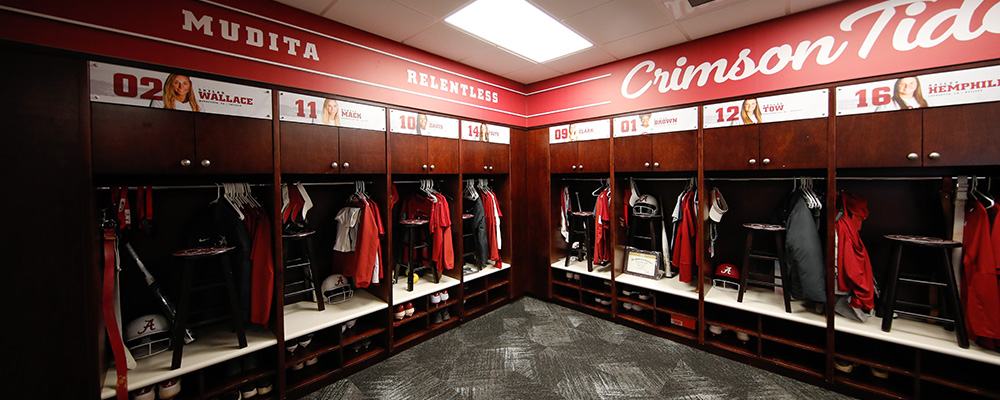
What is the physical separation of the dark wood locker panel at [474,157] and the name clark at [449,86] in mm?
740

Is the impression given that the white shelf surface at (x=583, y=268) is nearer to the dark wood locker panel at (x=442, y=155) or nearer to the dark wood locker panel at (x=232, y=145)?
the dark wood locker panel at (x=442, y=155)

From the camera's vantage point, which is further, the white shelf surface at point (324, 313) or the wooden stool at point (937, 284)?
the white shelf surface at point (324, 313)

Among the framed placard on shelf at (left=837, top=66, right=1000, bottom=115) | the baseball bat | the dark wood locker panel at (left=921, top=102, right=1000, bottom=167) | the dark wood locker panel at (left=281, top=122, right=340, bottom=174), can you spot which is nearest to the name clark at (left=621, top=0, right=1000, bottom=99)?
the framed placard on shelf at (left=837, top=66, right=1000, bottom=115)

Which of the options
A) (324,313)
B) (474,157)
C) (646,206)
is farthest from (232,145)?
(646,206)

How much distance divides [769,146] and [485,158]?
2.60 m

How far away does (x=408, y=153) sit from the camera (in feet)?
10.4

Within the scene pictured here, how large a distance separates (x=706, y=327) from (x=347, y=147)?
3549mm

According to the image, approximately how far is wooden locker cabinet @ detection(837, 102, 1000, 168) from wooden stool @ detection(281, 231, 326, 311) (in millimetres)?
4014

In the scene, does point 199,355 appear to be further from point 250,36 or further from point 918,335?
point 918,335

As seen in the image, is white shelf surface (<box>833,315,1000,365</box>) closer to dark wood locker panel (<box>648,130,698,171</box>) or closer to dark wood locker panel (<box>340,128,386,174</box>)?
dark wood locker panel (<box>648,130,698,171</box>)

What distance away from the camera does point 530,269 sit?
4.48 m

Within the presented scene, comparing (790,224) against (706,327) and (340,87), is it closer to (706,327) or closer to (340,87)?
(706,327)

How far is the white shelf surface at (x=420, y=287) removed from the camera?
317 centimetres

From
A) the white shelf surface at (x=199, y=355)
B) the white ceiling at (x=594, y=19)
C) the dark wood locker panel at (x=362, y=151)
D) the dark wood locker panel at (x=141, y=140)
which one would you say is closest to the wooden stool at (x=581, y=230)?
the white ceiling at (x=594, y=19)
